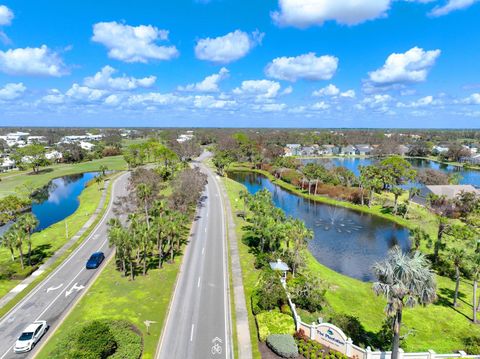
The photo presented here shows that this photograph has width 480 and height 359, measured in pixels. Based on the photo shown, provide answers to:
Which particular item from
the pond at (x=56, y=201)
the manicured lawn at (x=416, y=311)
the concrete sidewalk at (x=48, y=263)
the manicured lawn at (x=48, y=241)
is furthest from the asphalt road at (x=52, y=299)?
the pond at (x=56, y=201)

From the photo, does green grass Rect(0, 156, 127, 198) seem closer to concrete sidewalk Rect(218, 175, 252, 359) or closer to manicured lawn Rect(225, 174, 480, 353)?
concrete sidewalk Rect(218, 175, 252, 359)

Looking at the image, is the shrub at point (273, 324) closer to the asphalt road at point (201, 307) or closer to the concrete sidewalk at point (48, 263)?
the asphalt road at point (201, 307)

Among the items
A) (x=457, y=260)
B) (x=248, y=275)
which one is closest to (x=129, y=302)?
(x=248, y=275)

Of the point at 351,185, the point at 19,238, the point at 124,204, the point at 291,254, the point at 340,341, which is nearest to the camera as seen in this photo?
the point at 340,341

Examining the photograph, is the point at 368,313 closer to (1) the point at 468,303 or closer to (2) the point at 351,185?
(1) the point at 468,303

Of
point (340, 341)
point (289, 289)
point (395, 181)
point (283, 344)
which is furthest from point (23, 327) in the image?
point (395, 181)

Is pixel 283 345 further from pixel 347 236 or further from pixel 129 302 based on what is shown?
pixel 347 236

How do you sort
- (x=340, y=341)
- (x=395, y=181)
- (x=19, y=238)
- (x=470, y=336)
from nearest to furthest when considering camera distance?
1. (x=340, y=341)
2. (x=470, y=336)
3. (x=19, y=238)
4. (x=395, y=181)
